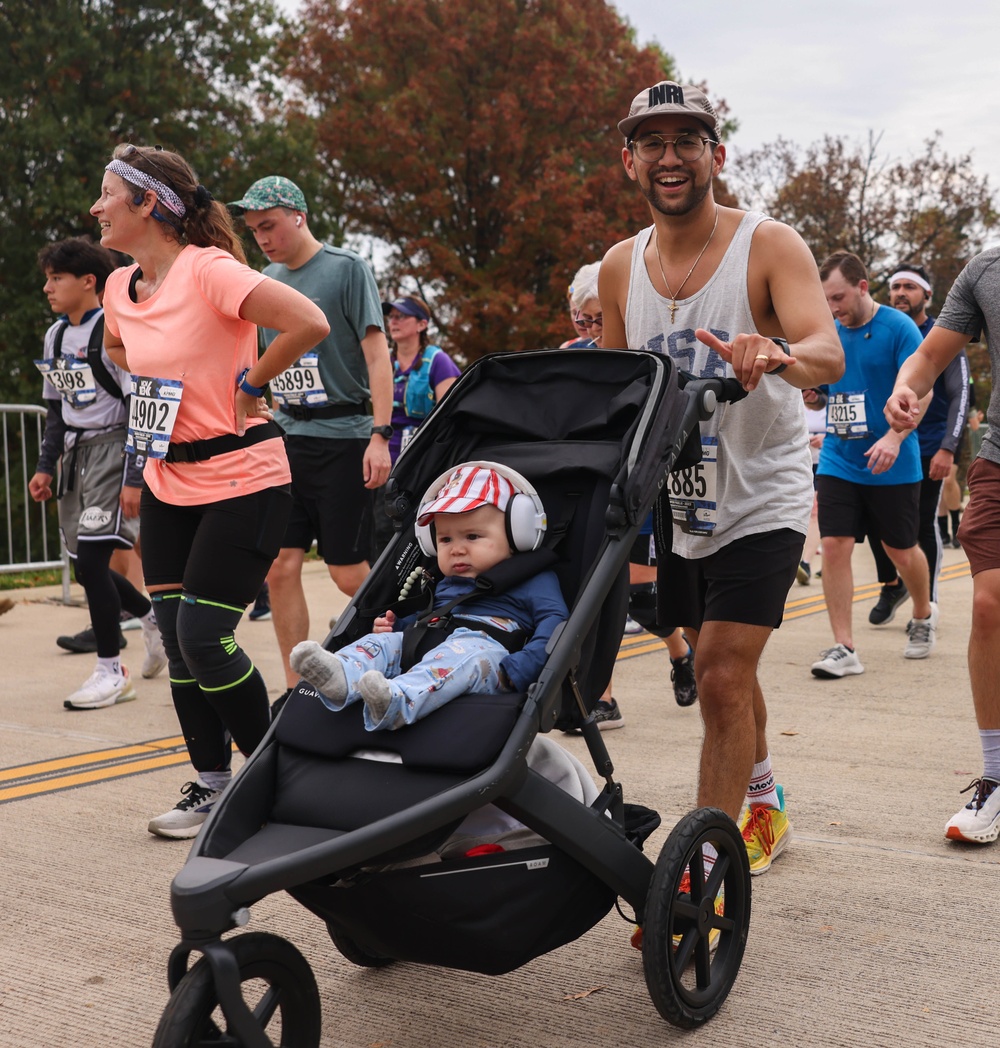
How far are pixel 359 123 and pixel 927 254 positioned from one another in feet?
46.2

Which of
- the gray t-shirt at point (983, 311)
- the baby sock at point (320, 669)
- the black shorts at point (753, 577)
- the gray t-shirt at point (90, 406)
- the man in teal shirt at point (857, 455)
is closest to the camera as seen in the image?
the baby sock at point (320, 669)

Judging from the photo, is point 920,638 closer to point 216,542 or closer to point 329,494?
point 329,494

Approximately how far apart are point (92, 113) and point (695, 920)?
2112cm

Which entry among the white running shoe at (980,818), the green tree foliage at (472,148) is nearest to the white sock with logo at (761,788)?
the white running shoe at (980,818)

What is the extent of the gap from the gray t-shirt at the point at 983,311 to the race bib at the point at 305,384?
8.76 feet

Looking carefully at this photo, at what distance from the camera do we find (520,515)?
9.79 feet

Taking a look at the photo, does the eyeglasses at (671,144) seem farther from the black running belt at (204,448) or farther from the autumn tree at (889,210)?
the autumn tree at (889,210)

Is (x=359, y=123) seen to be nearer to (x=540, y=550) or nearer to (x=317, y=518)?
(x=317, y=518)

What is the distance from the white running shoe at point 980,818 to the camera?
3.97 metres

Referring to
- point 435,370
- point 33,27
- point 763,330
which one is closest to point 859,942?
point 763,330

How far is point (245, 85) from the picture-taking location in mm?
24500

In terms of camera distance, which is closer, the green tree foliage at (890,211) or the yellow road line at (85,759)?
the yellow road line at (85,759)

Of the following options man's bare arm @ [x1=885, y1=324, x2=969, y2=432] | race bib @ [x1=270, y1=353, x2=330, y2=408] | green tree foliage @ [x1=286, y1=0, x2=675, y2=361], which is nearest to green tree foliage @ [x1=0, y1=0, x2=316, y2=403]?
A: green tree foliage @ [x1=286, y1=0, x2=675, y2=361]

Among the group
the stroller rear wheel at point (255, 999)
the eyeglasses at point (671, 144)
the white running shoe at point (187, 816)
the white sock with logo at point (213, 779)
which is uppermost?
the eyeglasses at point (671, 144)
